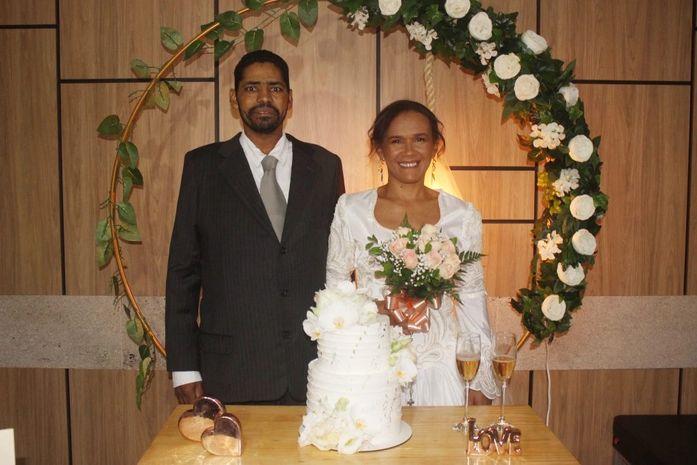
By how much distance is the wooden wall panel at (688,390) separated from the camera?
12.1ft

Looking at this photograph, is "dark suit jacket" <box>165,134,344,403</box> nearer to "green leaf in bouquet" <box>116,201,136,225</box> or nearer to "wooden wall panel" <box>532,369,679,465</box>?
"green leaf in bouquet" <box>116,201,136,225</box>

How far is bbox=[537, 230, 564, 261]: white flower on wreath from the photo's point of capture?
3.03m

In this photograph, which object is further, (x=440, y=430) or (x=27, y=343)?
(x=27, y=343)

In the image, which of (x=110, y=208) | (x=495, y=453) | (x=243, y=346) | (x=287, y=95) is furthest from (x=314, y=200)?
(x=495, y=453)

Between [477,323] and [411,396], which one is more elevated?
[477,323]

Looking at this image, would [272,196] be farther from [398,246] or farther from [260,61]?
[398,246]

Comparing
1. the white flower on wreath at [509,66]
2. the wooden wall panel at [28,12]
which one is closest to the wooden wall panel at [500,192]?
the white flower on wreath at [509,66]

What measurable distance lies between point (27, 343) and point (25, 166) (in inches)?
40.4

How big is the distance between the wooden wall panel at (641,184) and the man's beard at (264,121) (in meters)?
1.85

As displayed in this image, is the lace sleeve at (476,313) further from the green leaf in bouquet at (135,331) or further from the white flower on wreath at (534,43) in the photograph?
the green leaf in bouquet at (135,331)

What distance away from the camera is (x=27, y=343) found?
11.7ft

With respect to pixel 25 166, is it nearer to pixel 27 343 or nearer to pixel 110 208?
pixel 110 208

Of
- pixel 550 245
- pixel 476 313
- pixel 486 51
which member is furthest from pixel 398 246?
pixel 486 51

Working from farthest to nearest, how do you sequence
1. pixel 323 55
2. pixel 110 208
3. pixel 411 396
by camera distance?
pixel 323 55
pixel 110 208
pixel 411 396
